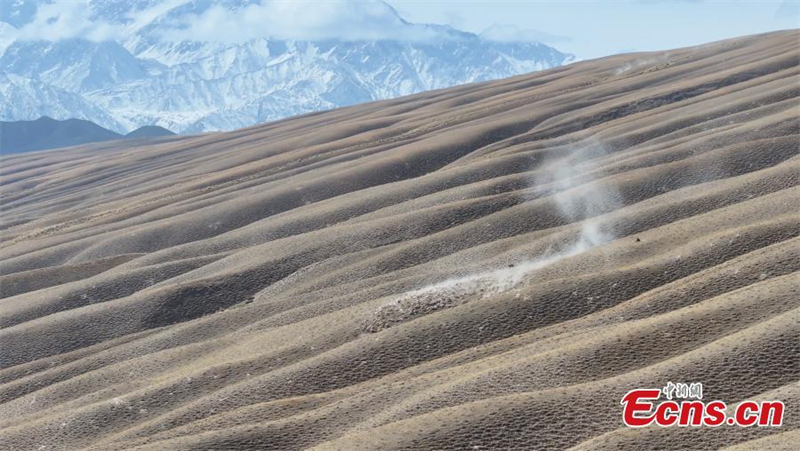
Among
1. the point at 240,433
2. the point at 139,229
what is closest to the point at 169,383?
the point at 240,433

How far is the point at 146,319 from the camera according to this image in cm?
6556

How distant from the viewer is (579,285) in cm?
5006

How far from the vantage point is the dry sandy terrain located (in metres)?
36.8

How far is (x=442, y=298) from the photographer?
5391 cm

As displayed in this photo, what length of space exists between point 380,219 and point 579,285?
31.6m

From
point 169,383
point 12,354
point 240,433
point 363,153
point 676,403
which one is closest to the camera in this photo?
point 676,403

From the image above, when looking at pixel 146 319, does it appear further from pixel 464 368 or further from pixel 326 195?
pixel 326 195

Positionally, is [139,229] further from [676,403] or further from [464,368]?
[676,403]

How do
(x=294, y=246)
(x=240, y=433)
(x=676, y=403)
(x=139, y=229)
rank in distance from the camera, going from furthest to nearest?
(x=139, y=229) < (x=294, y=246) < (x=240, y=433) < (x=676, y=403)

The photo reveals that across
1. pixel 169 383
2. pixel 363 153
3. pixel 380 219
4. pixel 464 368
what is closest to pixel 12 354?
pixel 169 383

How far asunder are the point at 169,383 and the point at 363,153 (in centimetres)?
8409

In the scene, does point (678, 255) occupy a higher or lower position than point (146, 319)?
higher

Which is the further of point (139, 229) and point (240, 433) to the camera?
point (139, 229)

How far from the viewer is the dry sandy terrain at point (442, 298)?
36.8 meters
